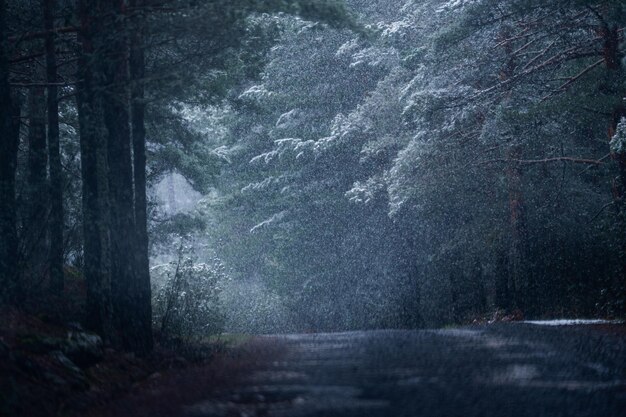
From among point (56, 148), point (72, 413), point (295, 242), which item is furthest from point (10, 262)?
point (295, 242)

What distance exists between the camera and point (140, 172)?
16.9 metres

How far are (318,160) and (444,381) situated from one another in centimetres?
3069

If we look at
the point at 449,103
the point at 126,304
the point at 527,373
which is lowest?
the point at 527,373

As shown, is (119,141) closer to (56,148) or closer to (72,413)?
(56,148)

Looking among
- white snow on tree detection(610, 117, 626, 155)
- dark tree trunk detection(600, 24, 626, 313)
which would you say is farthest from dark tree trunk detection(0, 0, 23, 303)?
dark tree trunk detection(600, 24, 626, 313)

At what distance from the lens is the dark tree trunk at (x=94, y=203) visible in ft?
52.1

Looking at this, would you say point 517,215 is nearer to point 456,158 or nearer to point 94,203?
point 456,158

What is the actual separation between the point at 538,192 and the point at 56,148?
15411 millimetres

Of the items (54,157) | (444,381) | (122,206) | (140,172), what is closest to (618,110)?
(140,172)

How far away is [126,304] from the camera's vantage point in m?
16.0

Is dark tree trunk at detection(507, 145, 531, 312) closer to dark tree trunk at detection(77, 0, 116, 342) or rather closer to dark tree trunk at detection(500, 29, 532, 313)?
dark tree trunk at detection(500, 29, 532, 313)

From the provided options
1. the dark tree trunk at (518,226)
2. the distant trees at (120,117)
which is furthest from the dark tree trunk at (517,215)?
the distant trees at (120,117)

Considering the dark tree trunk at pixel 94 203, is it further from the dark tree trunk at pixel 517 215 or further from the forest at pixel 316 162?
Answer: the dark tree trunk at pixel 517 215

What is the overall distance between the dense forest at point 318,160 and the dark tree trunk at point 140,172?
5cm
